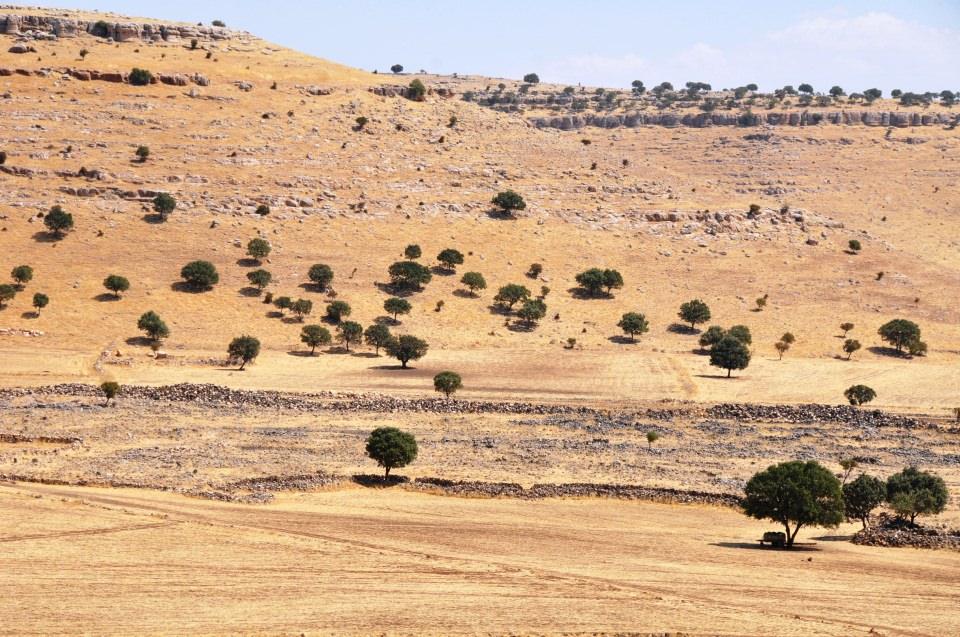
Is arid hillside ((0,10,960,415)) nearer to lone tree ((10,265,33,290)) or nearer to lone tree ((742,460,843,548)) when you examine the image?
lone tree ((10,265,33,290))

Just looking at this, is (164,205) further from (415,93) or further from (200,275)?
(415,93)

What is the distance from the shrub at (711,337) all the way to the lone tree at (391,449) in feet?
162

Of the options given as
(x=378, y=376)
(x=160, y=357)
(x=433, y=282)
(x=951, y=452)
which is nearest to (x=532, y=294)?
(x=433, y=282)

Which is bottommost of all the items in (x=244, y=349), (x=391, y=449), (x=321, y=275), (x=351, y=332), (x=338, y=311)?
(x=391, y=449)

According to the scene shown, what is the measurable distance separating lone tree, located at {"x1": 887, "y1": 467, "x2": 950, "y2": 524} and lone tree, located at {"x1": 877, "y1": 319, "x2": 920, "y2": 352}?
5395cm

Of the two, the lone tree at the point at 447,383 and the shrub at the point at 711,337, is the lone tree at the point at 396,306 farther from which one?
the shrub at the point at 711,337

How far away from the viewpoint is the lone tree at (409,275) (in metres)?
105

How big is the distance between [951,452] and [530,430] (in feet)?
85.9

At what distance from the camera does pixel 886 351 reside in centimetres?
10012

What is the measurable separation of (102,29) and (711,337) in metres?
105

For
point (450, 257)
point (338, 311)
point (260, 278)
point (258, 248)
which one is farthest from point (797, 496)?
point (258, 248)

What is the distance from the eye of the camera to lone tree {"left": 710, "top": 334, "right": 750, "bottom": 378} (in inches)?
3447

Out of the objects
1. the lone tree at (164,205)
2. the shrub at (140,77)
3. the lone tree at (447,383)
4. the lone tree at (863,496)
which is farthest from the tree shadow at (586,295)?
the shrub at (140,77)

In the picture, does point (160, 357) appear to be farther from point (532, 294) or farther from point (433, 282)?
point (532, 294)
